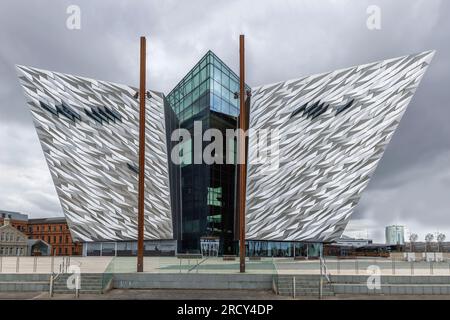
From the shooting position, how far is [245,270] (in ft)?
66.6

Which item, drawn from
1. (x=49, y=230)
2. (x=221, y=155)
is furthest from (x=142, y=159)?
(x=49, y=230)

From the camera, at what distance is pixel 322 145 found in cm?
4250

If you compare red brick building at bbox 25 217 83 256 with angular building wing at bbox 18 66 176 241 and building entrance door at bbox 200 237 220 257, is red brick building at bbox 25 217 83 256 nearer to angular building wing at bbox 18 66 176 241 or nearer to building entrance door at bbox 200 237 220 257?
angular building wing at bbox 18 66 176 241

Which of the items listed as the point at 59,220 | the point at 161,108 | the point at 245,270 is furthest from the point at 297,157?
the point at 59,220

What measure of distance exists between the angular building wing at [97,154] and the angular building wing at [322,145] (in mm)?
10541

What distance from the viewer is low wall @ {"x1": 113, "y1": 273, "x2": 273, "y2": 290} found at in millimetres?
18609

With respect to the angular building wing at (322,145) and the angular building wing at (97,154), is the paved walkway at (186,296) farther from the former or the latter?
the angular building wing at (97,154)

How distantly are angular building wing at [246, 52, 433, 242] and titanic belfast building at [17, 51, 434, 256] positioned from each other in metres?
0.11

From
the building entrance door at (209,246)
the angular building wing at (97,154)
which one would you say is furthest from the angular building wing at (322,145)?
the angular building wing at (97,154)

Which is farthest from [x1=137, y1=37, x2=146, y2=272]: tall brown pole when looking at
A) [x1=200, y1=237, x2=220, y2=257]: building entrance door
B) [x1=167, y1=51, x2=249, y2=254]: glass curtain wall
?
[x1=167, y1=51, x2=249, y2=254]: glass curtain wall

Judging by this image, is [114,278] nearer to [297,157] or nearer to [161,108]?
[297,157]

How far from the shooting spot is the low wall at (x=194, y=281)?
18.6 m

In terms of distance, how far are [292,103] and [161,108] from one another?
16410 mm

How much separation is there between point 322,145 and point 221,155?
12186 mm
